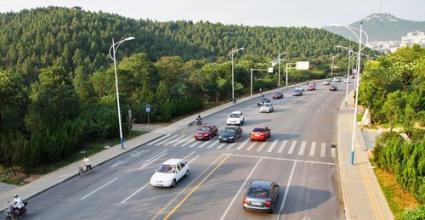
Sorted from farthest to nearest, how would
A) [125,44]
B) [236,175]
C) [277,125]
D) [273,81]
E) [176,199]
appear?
[125,44] < [273,81] < [277,125] < [236,175] < [176,199]

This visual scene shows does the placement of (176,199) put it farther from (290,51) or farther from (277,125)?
(290,51)

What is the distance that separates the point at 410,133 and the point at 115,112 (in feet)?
88.9

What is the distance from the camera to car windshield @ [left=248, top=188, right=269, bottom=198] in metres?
18.9

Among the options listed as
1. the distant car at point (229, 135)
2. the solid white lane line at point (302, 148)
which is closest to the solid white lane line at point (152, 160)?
the distant car at point (229, 135)

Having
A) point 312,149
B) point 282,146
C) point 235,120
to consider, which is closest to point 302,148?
point 312,149

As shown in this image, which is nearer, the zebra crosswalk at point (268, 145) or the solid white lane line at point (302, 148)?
the solid white lane line at point (302, 148)

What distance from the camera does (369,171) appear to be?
1005 inches

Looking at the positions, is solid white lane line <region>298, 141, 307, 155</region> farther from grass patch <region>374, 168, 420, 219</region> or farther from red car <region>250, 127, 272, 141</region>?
grass patch <region>374, 168, 420, 219</region>

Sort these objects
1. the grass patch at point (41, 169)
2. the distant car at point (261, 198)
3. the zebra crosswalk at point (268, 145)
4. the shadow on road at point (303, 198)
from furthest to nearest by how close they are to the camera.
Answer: the zebra crosswalk at point (268, 145) → the grass patch at point (41, 169) → the shadow on road at point (303, 198) → the distant car at point (261, 198)

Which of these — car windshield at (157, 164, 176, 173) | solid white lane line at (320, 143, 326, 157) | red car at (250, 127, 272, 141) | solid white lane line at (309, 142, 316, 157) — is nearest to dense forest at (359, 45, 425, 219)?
solid white lane line at (320, 143, 326, 157)

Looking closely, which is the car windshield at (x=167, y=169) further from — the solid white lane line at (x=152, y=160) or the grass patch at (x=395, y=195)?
the grass patch at (x=395, y=195)

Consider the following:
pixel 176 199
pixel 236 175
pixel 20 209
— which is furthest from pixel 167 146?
pixel 20 209

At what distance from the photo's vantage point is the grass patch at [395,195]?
19.3 meters

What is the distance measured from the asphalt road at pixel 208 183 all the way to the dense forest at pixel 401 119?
3530mm
